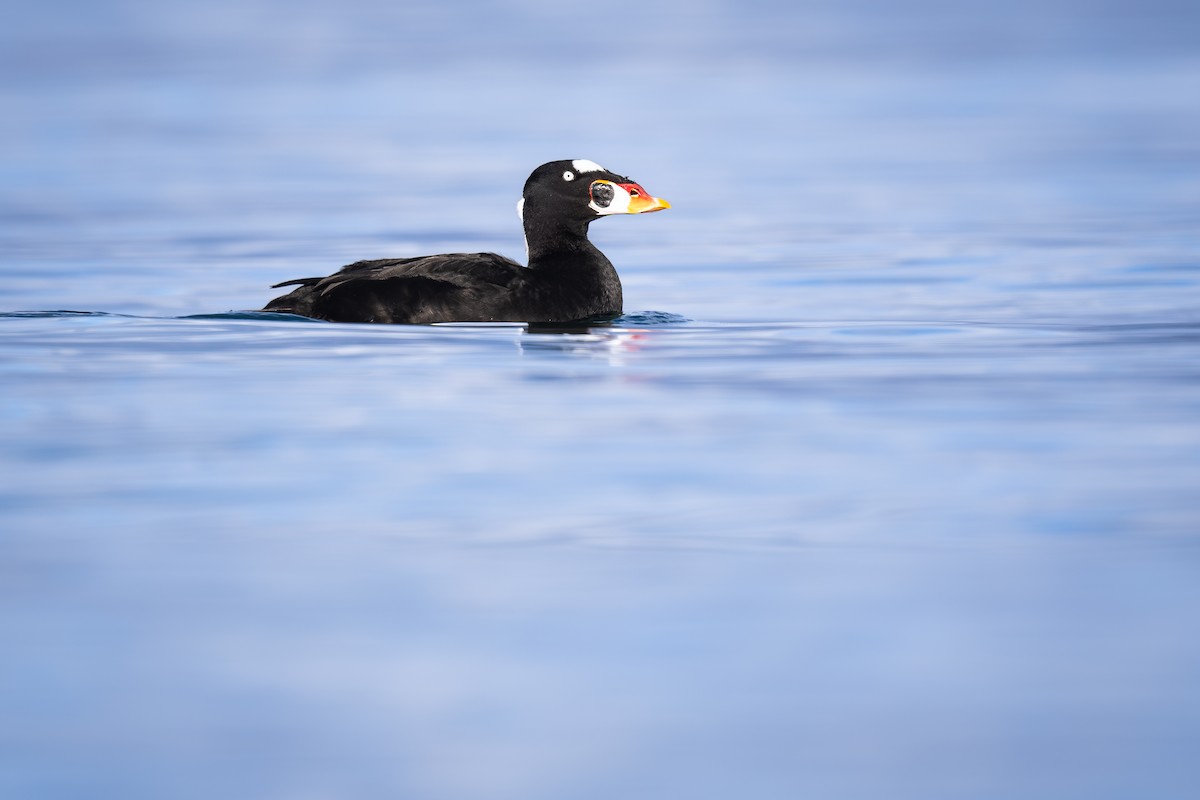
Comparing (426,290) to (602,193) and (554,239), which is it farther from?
(602,193)

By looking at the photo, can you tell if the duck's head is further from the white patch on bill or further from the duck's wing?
the duck's wing

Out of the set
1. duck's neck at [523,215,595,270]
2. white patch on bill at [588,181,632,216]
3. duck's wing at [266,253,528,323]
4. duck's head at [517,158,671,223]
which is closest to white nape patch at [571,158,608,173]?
duck's head at [517,158,671,223]

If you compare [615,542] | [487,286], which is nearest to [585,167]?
[487,286]

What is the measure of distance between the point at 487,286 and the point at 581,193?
1.17 metres

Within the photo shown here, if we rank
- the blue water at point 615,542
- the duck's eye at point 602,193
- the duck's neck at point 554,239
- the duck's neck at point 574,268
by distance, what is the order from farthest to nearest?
the duck's eye at point 602,193 < the duck's neck at point 554,239 < the duck's neck at point 574,268 < the blue water at point 615,542

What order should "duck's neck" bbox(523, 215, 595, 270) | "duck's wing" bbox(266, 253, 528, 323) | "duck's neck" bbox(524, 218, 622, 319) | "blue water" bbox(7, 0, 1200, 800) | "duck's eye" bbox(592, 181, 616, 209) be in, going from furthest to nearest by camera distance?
"duck's eye" bbox(592, 181, 616, 209) < "duck's neck" bbox(523, 215, 595, 270) < "duck's neck" bbox(524, 218, 622, 319) < "duck's wing" bbox(266, 253, 528, 323) < "blue water" bbox(7, 0, 1200, 800)

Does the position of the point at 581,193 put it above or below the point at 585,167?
below

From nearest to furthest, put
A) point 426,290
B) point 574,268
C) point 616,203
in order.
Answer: point 426,290, point 574,268, point 616,203

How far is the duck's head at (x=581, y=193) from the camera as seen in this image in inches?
443

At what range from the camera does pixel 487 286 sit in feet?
34.1

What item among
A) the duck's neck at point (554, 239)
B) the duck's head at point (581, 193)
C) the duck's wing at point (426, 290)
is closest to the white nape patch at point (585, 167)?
the duck's head at point (581, 193)

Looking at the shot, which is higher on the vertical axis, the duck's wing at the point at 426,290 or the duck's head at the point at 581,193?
the duck's head at the point at 581,193

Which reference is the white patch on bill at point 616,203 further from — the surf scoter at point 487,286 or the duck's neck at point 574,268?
the duck's neck at point 574,268

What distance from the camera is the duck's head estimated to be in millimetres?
11242
